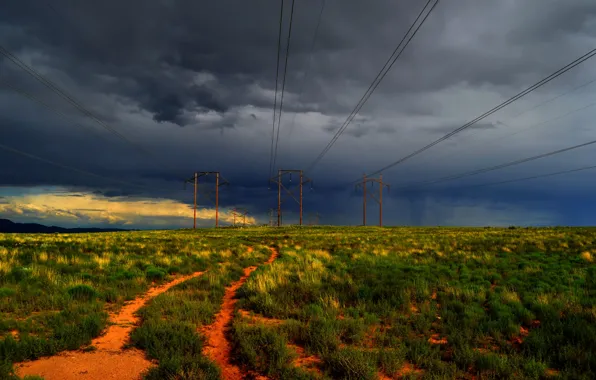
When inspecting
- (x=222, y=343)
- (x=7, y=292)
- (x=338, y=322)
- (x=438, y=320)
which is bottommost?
(x=222, y=343)

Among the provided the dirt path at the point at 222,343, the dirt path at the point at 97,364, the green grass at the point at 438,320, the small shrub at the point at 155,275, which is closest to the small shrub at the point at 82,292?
the dirt path at the point at 97,364

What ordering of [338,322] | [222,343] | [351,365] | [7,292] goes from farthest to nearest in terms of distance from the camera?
[7,292], [338,322], [222,343], [351,365]

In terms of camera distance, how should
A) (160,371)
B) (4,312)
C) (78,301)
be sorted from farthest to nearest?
(78,301) < (4,312) < (160,371)

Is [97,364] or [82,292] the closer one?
[97,364]

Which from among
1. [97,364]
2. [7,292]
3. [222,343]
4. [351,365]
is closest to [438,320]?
[351,365]

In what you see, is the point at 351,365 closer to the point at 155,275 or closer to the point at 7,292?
the point at 7,292

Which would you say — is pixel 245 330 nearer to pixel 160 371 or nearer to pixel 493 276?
pixel 160 371

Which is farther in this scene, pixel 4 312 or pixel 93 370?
pixel 4 312

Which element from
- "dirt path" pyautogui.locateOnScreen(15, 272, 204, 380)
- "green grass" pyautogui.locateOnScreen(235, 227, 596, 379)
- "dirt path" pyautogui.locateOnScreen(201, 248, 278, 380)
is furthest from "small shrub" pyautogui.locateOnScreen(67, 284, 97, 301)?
"green grass" pyautogui.locateOnScreen(235, 227, 596, 379)

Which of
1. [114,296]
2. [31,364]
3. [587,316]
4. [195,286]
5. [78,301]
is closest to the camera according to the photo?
[31,364]

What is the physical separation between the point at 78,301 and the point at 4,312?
6.63 feet

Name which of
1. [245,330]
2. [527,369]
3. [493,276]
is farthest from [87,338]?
[493,276]

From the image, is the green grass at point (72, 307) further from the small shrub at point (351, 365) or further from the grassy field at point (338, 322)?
the small shrub at point (351, 365)

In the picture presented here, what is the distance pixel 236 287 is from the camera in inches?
673
